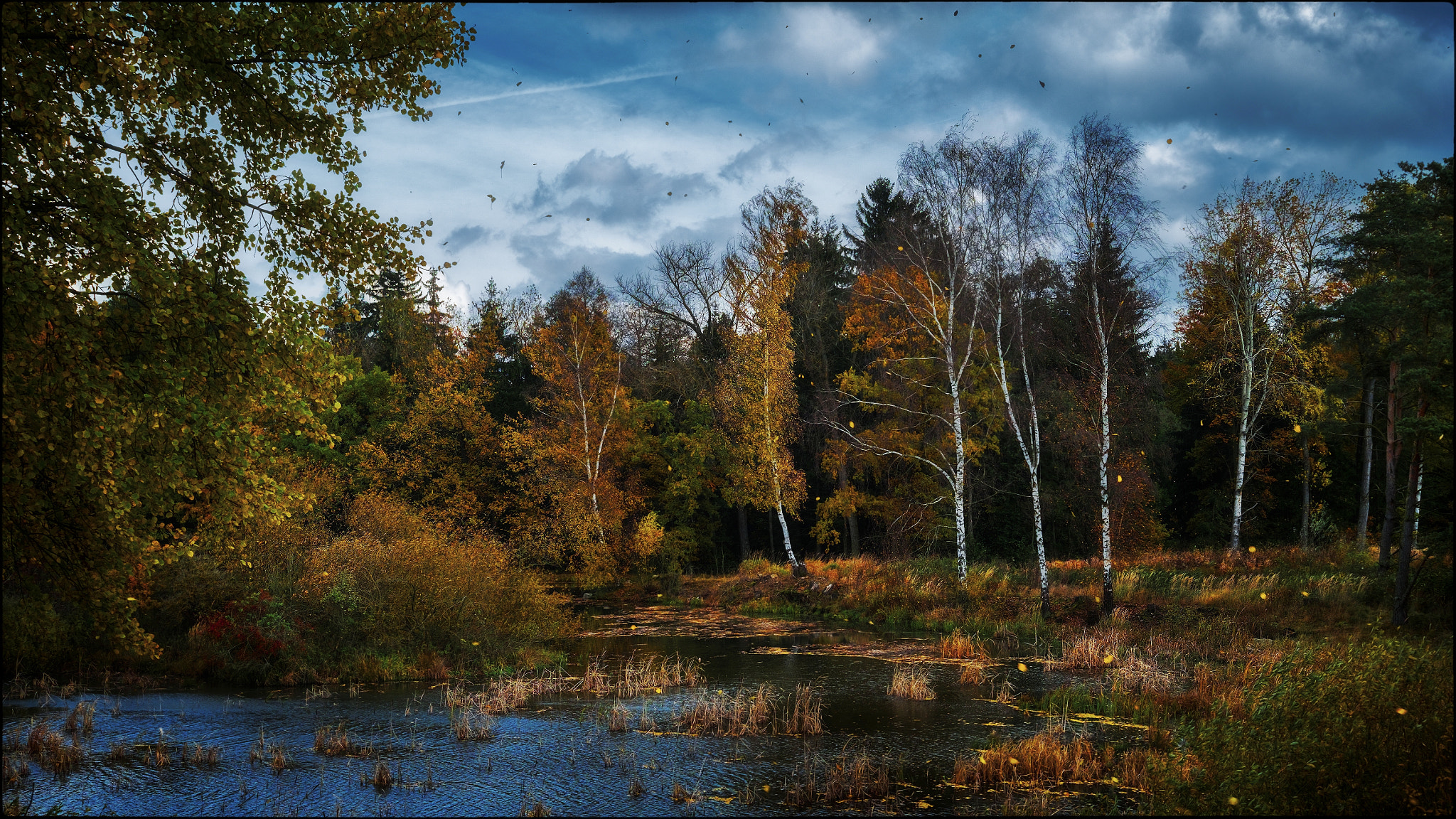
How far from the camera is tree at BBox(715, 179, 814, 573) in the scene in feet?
103

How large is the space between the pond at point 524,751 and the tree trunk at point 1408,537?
5.87 meters

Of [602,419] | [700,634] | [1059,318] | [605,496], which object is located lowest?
[700,634]

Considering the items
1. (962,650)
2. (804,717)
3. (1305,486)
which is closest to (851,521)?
(1305,486)

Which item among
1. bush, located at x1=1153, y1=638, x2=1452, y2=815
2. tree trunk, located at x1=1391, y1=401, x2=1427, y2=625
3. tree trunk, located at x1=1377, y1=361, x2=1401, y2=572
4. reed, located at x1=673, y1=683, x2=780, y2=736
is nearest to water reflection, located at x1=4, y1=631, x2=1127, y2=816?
reed, located at x1=673, y1=683, x2=780, y2=736

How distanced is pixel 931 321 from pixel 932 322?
1.04ft

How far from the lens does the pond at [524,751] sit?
9.32 meters

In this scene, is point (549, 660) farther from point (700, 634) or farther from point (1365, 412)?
point (1365, 412)

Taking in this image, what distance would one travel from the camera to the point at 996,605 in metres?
22.9

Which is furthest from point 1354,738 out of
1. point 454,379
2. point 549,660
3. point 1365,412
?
point 454,379

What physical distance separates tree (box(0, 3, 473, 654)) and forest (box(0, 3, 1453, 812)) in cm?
4

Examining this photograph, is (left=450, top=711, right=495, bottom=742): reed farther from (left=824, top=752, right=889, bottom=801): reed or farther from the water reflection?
(left=824, top=752, right=889, bottom=801): reed

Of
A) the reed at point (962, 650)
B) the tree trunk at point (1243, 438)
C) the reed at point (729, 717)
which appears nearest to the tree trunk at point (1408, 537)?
the reed at point (962, 650)

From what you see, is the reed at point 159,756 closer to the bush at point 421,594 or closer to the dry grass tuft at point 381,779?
the dry grass tuft at point 381,779

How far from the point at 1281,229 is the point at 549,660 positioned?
24147 millimetres
